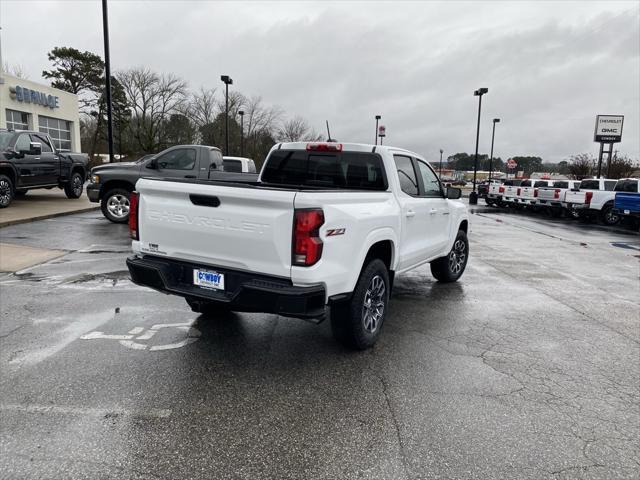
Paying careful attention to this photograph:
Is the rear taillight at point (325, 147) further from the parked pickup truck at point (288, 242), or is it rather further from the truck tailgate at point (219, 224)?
the truck tailgate at point (219, 224)

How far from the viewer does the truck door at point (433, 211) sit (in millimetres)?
5898

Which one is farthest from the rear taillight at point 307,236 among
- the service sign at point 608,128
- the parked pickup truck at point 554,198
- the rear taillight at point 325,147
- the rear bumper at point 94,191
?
the service sign at point 608,128

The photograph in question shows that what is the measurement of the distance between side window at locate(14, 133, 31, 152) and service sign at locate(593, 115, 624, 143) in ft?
154

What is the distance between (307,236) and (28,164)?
1342 centimetres

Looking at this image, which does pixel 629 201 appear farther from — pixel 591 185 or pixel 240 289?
pixel 240 289

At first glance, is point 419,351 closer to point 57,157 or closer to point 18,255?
point 18,255

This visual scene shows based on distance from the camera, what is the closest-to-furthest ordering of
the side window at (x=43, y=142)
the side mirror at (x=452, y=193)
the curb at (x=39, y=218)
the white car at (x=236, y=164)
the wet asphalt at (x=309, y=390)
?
the wet asphalt at (x=309, y=390) → the side mirror at (x=452, y=193) → the curb at (x=39, y=218) → the side window at (x=43, y=142) → the white car at (x=236, y=164)

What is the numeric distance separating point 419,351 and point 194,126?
179 ft

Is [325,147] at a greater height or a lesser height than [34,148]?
lesser

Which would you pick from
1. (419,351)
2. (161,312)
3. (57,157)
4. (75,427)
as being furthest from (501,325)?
(57,157)

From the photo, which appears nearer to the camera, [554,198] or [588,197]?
[588,197]

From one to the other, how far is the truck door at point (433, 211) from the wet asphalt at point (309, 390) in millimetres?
760

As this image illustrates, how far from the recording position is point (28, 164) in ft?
45.3

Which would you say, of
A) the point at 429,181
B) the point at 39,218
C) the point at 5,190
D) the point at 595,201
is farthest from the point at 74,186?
the point at 595,201
